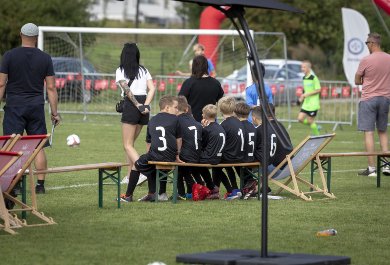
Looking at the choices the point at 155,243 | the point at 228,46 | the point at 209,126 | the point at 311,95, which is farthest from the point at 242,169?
the point at 228,46

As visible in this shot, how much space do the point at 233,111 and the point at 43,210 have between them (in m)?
3.06

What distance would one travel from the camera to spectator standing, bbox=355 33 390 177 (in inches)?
714

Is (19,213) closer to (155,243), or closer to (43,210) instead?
(43,210)

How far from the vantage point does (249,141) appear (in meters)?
14.8

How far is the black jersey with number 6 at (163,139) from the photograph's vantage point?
14016 mm

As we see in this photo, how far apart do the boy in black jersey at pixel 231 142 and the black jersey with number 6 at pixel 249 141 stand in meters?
0.05

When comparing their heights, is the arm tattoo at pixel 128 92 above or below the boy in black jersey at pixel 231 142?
above

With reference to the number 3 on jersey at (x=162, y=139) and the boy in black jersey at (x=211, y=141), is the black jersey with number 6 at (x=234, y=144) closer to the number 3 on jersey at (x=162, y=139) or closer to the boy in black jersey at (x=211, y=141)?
the boy in black jersey at (x=211, y=141)

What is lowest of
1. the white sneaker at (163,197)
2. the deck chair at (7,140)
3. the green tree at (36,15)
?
the white sneaker at (163,197)

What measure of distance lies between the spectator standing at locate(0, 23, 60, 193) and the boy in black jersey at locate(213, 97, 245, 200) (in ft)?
7.09

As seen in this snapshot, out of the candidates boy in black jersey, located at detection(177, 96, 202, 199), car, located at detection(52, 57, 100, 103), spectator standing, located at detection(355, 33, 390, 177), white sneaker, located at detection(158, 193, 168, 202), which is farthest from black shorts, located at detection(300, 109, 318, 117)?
white sneaker, located at detection(158, 193, 168, 202)

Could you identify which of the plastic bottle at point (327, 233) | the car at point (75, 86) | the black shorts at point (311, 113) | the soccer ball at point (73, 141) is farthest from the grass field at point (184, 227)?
the car at point (75, 86)

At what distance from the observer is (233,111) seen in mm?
14953

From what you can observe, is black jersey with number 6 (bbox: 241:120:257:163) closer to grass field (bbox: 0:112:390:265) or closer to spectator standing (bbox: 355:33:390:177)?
grass field (bbox: 0:112:390:265)
